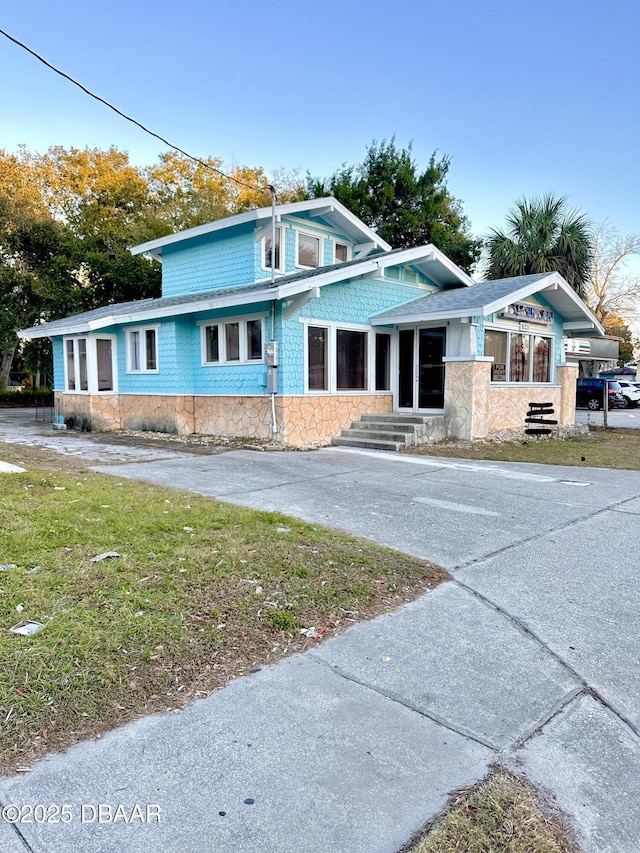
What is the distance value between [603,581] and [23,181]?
103 feet

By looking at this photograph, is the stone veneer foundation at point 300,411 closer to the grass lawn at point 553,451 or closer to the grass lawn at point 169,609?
the grass lawn at point 553,451

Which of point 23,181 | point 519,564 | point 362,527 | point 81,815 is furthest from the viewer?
point 23,181

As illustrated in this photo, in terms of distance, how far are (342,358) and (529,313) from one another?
5.48m

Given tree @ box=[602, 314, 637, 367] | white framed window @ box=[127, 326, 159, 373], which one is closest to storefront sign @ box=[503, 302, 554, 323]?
white framed window @ box=[127, 326, 159, 373]

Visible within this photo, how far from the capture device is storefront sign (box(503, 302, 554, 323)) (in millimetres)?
13879

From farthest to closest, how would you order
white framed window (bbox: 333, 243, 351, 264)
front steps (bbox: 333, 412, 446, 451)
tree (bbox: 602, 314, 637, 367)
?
tree (bbox: 602, 314, 637, 367)
white framed window (bbox: 333, 243, 351, 264)
front steps (bbox: 333, 412, 446, 451)

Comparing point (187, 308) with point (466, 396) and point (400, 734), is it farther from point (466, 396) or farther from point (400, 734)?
point (400, 734)

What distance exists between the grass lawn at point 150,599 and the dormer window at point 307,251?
32.6ft

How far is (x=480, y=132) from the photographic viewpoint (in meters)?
17.4

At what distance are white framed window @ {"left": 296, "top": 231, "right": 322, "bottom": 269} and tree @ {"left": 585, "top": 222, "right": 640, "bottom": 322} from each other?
105ft

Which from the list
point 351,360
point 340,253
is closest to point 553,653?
point 351,360

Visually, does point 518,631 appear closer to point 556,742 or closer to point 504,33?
point 556,742

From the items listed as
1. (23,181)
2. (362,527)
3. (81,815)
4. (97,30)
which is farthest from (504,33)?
(23,181)

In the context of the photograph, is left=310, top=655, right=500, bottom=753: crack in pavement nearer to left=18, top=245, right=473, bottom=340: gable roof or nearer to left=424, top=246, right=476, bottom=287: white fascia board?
left=18, top=245, right=473, bottom=340: gable roof
